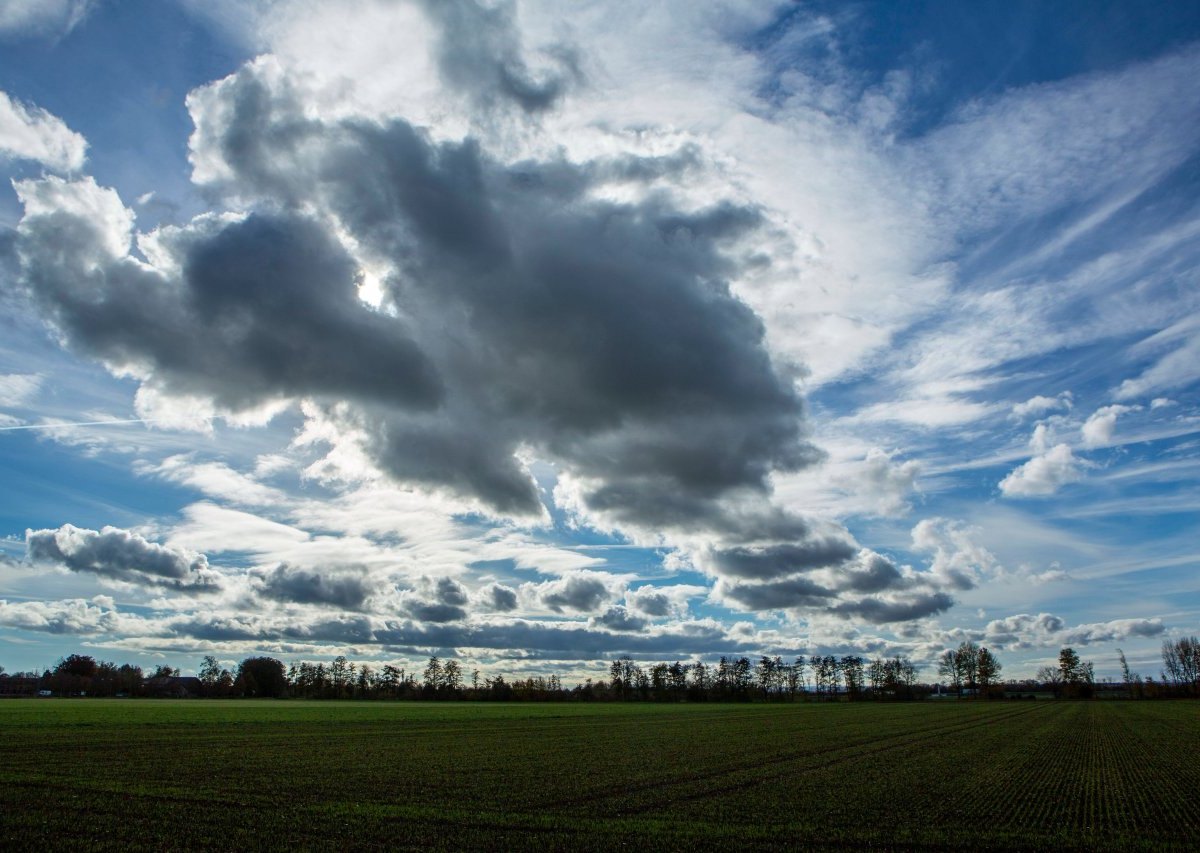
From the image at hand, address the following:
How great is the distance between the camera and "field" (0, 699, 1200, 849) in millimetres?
22359

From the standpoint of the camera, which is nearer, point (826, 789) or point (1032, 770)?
point (826, 789)

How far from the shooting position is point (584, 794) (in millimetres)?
30375

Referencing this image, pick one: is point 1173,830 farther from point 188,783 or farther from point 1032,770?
point 188,783

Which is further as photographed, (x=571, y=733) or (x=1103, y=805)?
(x=571, y=733)

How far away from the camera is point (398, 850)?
2014cm

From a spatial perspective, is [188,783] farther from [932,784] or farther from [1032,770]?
[1032,770]

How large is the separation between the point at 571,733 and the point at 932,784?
42.4m

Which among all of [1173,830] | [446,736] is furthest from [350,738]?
[1173,830]

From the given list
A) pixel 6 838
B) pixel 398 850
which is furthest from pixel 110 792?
pixel 398 850

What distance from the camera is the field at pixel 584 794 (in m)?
22.4

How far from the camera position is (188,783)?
31734 mm

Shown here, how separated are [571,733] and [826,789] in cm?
4257

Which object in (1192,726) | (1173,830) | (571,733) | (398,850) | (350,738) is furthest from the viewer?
(1192,726)

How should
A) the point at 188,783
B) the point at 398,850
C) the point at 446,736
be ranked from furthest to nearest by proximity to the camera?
the point at 446,736
the point at 188,783
the point at 398,850
